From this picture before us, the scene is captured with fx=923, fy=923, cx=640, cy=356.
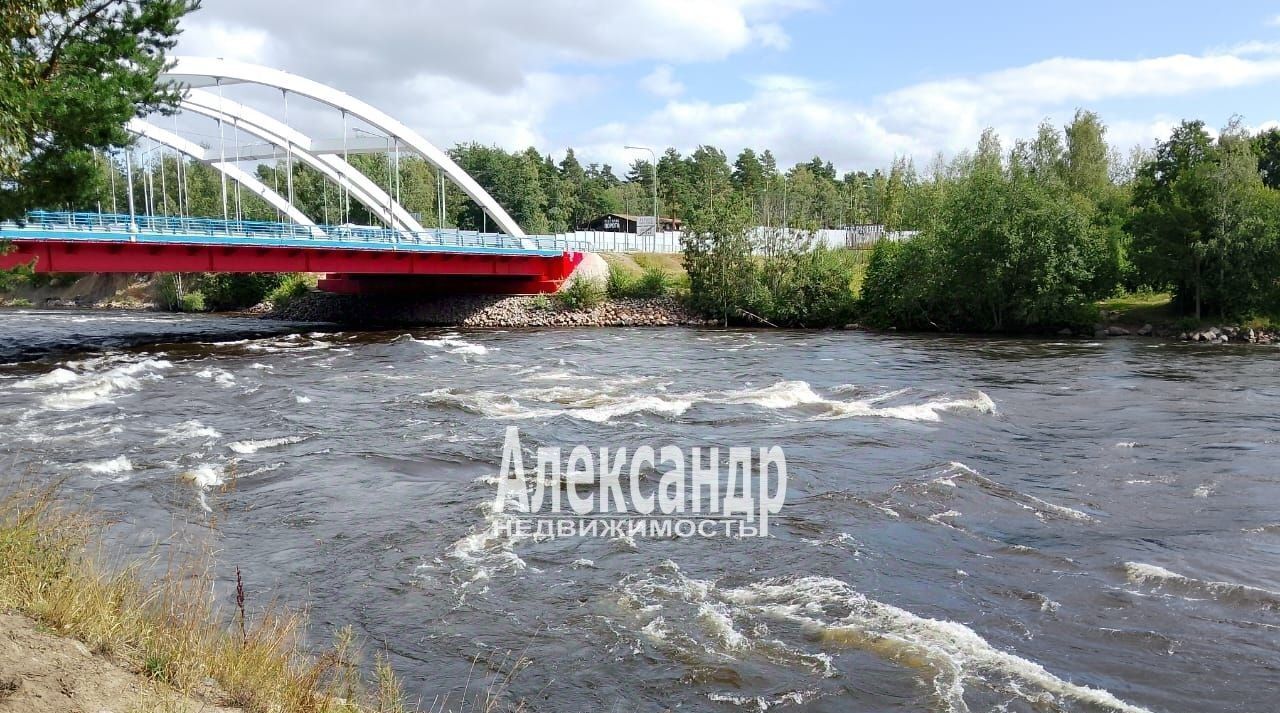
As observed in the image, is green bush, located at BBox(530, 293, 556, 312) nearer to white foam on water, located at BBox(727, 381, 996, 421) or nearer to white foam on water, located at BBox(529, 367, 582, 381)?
white foam on water, located at BBox(529, 367, 582, 381)

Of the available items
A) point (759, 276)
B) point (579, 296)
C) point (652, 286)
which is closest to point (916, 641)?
point (759, 276)

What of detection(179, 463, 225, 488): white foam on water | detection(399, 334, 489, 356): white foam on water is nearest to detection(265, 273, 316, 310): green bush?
detection(399, 334, 489, 356): white foam on water

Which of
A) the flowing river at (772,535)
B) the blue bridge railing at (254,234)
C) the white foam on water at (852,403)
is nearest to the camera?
the flowing river at (772,535)

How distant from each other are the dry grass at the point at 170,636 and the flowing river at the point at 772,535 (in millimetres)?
1412

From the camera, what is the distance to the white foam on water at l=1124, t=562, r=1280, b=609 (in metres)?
11.0

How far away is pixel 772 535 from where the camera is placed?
13406 millimetres

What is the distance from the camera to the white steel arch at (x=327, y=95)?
145 feet

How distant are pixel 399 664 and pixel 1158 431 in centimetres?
1858

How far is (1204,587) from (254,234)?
4502 centimetres

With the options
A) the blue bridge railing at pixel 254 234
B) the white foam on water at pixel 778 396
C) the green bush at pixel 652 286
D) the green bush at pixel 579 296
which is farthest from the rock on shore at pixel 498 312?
the white foam on water at pixel 778 396

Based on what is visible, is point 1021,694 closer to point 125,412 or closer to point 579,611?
point 579,611

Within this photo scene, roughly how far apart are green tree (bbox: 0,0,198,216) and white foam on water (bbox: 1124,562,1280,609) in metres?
16.0

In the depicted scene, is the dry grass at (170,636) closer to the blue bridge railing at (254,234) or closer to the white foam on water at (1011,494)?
the white foam on water at (1011,494)

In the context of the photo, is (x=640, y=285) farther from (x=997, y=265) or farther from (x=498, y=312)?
(x=997, y=265)
